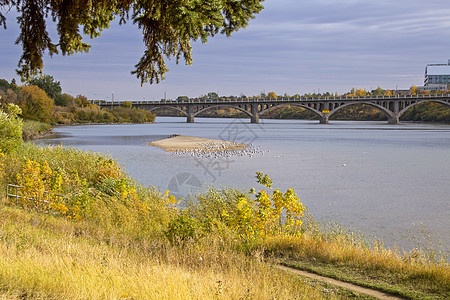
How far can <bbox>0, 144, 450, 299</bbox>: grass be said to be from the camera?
5.34 m

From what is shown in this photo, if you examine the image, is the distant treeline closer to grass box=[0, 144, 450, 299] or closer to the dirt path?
grass box=[0, 144, 450, 299]

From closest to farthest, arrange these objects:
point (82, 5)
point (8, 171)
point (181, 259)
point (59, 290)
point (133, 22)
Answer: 1. point (59, 290)
2. point (181, 259)
3. point (82, 5)
4. point (133, 22)
5. point (8, 171)

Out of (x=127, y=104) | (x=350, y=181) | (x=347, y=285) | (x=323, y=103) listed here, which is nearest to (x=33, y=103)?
(x=127, y=104)

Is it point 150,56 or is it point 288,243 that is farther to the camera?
point 150,56

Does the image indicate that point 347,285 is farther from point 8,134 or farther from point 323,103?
point 323,103

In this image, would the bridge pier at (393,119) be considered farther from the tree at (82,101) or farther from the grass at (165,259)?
the grass at (165,259)

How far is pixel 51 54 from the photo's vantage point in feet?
37.5

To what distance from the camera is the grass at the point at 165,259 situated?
5336 millimetres

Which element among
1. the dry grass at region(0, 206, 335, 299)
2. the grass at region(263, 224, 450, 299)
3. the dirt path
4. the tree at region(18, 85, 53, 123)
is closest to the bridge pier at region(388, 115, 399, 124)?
the tree at region(18, 85, 53, 123)

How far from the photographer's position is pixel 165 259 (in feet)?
24.5

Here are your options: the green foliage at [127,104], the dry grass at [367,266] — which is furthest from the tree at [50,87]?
the dry grass at [367,266]

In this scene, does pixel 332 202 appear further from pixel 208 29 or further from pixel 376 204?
pixel 208 29

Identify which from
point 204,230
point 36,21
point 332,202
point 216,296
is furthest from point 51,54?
point 332,202

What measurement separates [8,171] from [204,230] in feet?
33.5
